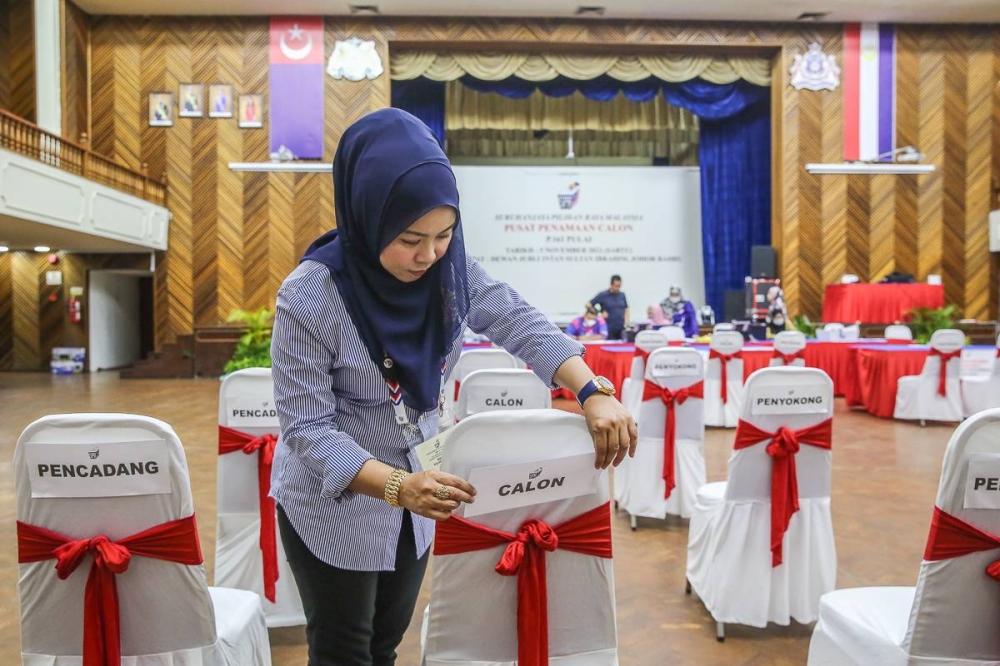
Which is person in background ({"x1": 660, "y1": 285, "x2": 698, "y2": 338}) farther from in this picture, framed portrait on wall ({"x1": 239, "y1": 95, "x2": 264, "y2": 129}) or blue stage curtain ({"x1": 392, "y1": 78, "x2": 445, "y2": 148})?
framed portrait on wall ({"x1": 239, "y1": 95, "x2": 264, "y2": 129})

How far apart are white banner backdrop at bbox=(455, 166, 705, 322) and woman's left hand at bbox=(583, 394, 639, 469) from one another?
Answer: 12.3m

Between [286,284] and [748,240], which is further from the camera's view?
[748,240]

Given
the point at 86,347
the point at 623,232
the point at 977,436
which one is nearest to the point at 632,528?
the point at 977,436

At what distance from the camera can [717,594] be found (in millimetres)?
2453

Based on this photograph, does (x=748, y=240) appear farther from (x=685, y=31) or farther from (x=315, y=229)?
(x=315, y=229)

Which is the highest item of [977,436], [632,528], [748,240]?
[748,240]

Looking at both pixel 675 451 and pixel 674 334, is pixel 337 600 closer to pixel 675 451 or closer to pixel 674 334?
pixel 675 451

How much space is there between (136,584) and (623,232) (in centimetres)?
1307

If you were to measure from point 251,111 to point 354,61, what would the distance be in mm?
1985

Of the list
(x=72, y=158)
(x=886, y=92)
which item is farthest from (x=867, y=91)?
(x=72, y=158)

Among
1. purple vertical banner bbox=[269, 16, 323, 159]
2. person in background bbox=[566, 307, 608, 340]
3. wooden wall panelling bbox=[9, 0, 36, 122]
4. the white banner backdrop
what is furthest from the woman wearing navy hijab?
wooden wall panelling bbox=[9, 0, 36, 122]

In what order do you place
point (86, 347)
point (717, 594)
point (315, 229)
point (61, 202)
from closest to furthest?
point (717, 594) < point (61, 202) < point (315, 229) < point (86, 347)

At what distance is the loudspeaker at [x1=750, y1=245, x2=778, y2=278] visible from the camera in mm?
12172

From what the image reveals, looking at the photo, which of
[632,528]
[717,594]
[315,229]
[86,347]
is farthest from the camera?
[86,347]
